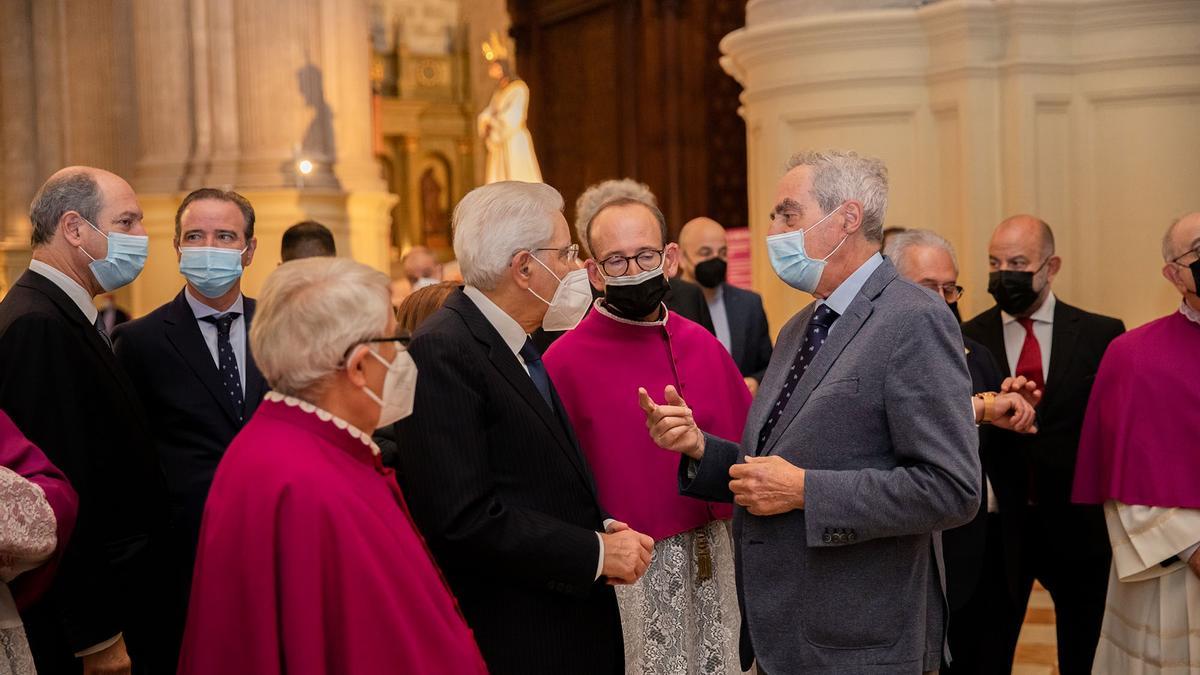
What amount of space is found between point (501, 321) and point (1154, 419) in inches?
77.1

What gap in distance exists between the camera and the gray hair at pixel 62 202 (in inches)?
138

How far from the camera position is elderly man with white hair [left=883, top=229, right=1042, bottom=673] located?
160 inches

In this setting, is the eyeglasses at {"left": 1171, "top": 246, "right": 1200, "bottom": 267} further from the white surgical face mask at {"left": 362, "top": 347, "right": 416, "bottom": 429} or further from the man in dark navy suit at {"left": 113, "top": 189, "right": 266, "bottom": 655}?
the man in dark navy suit at {"left": 113, "top": 189, "right": 266, "bottom": 655}

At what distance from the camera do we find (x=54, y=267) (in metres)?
3.47

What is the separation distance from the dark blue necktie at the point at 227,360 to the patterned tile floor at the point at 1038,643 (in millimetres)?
3382

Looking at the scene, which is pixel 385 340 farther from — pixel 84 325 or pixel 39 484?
pixel 84 325

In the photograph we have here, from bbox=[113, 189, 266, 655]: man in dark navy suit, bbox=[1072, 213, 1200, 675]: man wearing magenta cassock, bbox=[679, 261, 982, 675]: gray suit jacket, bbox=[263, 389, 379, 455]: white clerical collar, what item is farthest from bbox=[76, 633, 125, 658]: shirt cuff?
bbox=[1072, 213, 1200, 675]: man wearing magenta cassock

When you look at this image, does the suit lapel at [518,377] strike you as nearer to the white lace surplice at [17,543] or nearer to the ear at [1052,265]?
the white lace surplice at [17,543]

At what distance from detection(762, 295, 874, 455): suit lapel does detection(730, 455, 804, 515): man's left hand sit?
0.47 ft

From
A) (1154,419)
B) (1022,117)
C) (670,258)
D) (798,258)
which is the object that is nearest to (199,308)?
(670,258)

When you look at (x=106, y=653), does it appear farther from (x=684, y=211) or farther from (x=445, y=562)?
(x=684, y=211)

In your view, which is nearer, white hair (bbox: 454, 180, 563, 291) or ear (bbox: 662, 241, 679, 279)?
white hair (bbox: 454, 180, 563, 291)

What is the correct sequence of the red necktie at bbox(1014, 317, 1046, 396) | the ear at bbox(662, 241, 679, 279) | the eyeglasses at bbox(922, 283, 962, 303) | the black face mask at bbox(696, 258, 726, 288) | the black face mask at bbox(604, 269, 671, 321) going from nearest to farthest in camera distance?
the black face mask at bbox(604, 269, 671, 321) → the ear at bbox(662, 241, 679, 279) → the eyeglasses at bbox(922, 283, 962, 303) → the red necktie at bbox(1014, 317, 1046, 396) → the black face mask at bbox(696, 258, 726, 288)

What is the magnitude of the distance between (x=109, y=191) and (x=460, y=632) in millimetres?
1867
